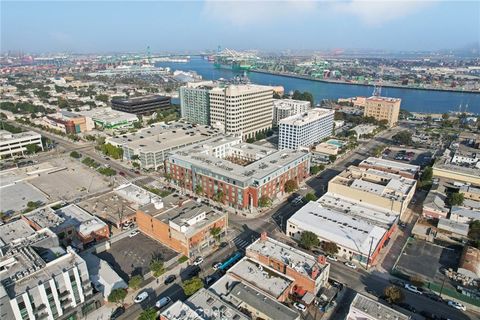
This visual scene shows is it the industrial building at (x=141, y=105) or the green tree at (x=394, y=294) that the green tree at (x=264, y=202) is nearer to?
the green tree at (x=394, y=294)

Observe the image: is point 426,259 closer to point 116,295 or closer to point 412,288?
point 412,288

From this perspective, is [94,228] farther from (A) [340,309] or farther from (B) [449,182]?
(B) [449,182]

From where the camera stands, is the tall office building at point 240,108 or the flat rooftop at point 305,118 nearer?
the flat rooftop at point 305,118

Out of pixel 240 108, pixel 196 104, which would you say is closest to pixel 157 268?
pixel 240 108

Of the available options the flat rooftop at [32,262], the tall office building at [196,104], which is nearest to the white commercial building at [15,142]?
the tall office building at [196,104]

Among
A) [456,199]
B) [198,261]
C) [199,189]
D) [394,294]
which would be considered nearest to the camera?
[394,294]

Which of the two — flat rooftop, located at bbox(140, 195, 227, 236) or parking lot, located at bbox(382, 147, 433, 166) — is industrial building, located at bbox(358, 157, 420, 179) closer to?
parking lot, located at bbox(382, 147, 433, 166)

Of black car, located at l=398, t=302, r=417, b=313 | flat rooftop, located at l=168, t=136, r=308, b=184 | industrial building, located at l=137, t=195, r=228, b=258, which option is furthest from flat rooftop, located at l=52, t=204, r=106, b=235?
black car, located at l=398, t=302, r=417, b=313
